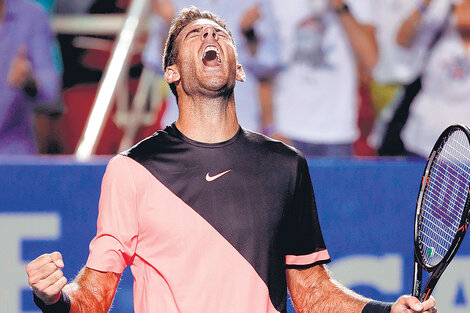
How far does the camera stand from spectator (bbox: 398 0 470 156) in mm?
5582

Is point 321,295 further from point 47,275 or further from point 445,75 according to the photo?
point 445,75

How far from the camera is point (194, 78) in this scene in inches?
124

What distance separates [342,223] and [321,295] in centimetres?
157

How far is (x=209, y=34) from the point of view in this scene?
3.18 meters

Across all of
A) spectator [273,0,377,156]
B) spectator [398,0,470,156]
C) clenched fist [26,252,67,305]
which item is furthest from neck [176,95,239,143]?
spectator [398,0,470,156]

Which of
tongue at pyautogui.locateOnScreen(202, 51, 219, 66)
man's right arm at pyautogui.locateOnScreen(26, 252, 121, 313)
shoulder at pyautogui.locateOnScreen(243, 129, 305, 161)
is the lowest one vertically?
man's right arm at pyautogui.locateOnScreen(26, 252, 121, 313)

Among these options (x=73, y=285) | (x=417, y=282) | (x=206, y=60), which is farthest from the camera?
(x=206, y=60)

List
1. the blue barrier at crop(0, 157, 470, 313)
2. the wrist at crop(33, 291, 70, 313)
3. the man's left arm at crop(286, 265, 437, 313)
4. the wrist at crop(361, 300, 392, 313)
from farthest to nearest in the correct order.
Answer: the blue barrier at crop(0, 157, 470, 313), the man's left arm at crop(286, 265, 437, 313), the wrist at crop(361, 300, 392, 313), the wrist at crop(33, 291, 70, 313)

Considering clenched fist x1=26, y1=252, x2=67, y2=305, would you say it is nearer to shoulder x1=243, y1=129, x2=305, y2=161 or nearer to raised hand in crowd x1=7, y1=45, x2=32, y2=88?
shoulder x1=243, y1=129, x2=305, y2=161

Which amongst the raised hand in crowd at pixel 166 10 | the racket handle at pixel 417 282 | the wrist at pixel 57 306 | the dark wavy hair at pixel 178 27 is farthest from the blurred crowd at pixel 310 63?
the wrist at pixel 57 306

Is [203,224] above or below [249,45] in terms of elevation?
below

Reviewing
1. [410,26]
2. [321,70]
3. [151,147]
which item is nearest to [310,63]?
[321,70]

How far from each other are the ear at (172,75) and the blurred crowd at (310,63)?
226cm

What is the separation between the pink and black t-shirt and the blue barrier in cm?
153
